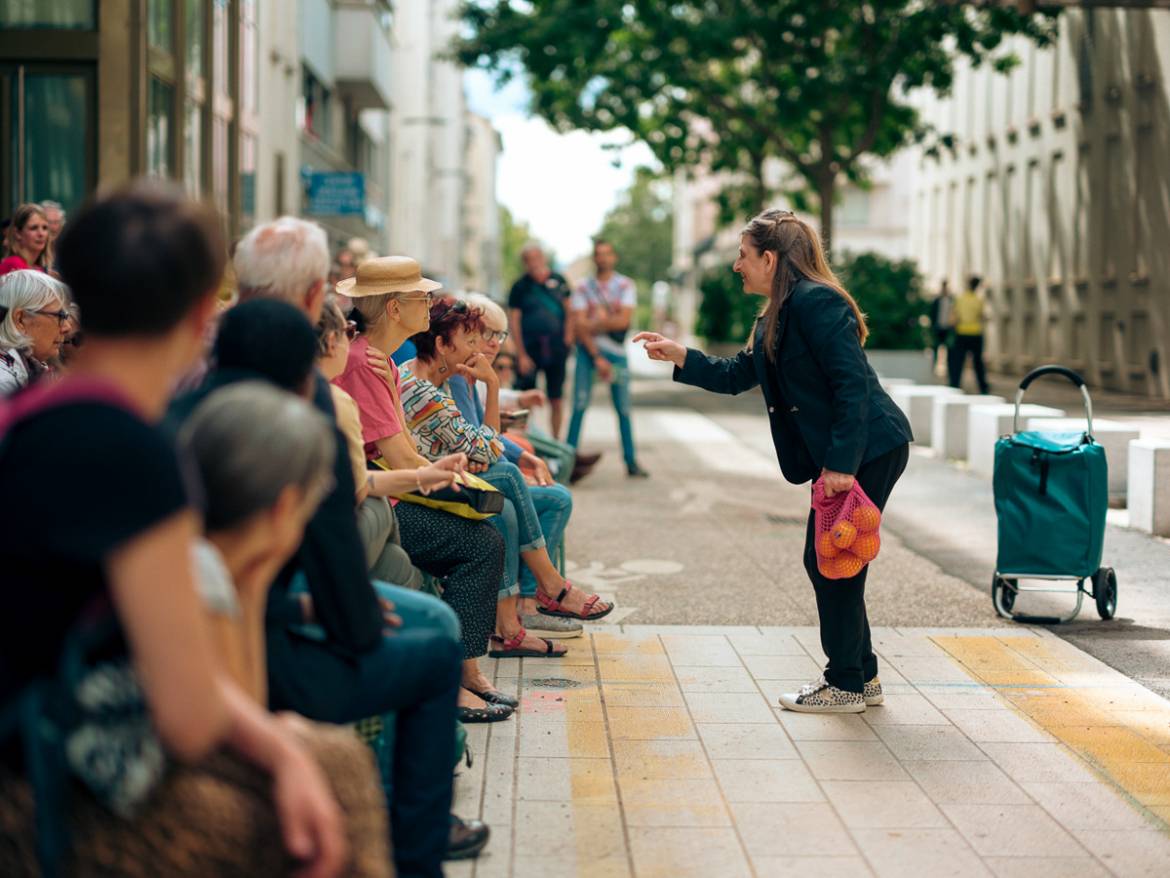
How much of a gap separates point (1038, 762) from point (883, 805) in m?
0.81

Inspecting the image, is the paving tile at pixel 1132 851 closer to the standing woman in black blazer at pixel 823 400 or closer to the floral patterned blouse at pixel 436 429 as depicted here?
the standing woman in black blazer at pixel 823 400

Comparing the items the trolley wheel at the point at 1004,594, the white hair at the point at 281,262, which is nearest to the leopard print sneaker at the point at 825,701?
the trolley wheel at the point at 1004,594

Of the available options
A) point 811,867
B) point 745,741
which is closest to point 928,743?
point 745,741

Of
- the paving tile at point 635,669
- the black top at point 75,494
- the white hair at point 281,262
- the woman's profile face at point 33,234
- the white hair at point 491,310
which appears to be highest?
the woman's profile face at point 33,234

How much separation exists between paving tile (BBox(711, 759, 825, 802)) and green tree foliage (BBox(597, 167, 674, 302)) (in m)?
124

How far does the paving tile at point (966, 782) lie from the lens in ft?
17.0

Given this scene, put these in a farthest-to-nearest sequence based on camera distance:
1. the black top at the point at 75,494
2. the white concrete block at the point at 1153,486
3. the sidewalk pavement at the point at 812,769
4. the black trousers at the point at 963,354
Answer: the black trousers at the point at 963,354 → the white concrete block at the point at 1153,486 → the sidewalk pavement at the point at 812,769 → the black top at the point at 75,494

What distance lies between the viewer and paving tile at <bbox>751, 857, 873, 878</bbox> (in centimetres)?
443

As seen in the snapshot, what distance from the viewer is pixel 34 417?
7.89ft

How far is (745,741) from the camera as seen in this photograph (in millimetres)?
5879

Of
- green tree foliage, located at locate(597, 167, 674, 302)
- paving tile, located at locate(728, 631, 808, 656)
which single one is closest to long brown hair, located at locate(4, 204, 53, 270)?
paving tile, located at locate(728, 631, 808, 656)

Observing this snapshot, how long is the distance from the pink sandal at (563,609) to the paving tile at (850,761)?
169 cm

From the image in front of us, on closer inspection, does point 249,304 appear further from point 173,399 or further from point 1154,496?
point 1154,496

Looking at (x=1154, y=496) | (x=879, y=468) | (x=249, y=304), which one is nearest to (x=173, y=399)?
(x=249, y=304)
